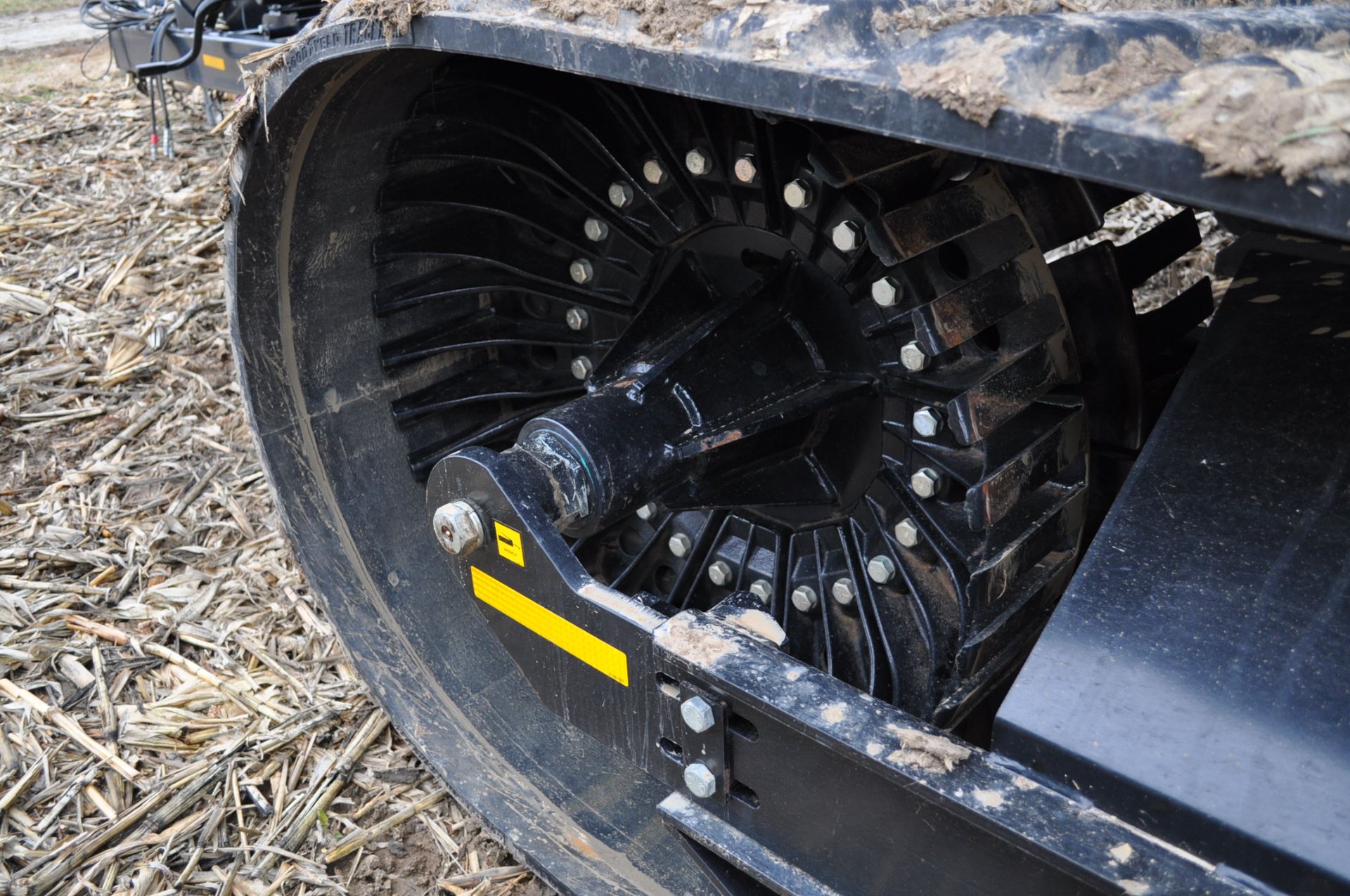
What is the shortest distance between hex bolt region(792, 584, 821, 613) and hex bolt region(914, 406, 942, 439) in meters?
0.42

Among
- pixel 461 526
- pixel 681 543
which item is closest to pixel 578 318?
pixel 681 543

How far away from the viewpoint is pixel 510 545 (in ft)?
5.21

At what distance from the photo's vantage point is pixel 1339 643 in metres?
1.07

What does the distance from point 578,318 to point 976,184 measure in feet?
2.96

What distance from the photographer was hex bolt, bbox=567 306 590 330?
221cm

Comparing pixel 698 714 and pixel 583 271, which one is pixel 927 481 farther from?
pixel 583 271

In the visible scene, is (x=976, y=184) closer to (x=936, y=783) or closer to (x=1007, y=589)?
(x=1007, y=589)

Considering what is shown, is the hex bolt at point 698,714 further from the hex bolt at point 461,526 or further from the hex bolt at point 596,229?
the hex bolt at point 596,229

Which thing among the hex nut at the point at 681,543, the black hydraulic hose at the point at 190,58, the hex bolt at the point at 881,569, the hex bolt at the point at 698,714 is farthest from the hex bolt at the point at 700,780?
the black hydraulic hose at the point at 190,58

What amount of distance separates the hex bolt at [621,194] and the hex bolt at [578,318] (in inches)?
11.7

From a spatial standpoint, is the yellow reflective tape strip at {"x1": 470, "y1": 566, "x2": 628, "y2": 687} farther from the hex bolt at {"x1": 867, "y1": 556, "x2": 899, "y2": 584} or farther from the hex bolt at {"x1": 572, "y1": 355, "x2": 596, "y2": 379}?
the hex bolt at {"x1": 572, "y1": 355, "x2": 596, "y2": 379}

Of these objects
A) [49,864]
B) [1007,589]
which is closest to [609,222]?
[1007,589]

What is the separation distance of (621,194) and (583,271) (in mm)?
230

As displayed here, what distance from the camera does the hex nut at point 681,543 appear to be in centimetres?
215
